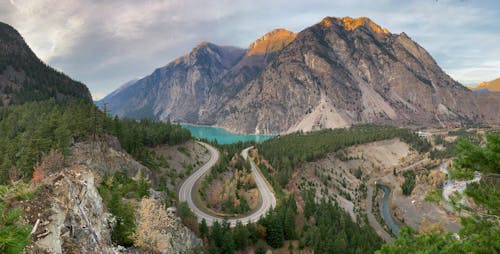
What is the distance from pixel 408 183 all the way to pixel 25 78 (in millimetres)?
166804

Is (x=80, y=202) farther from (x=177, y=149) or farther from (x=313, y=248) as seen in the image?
(x=177, y=149)

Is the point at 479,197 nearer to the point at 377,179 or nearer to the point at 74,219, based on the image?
the point at 74,219

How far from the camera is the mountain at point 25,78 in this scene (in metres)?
110

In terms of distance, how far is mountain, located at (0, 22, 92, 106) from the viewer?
10969 centimetres

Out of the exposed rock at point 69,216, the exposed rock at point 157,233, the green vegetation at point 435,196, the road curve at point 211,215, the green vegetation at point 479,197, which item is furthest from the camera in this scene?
the road curve at point 211,215

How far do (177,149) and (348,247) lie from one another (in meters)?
53.1

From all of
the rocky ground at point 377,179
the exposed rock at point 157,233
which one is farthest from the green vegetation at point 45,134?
the rocky ground at point 377,179

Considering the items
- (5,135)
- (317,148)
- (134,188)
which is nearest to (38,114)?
(5,135)

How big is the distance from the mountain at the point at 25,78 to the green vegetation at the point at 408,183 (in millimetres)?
140066

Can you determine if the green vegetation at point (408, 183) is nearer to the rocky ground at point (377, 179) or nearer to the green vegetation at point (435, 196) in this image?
the rocky ground at point (377, 179)

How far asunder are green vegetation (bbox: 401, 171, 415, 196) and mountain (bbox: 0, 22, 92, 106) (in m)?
140

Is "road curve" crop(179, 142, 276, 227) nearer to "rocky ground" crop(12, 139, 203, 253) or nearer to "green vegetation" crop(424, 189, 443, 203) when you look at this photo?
"rocky ground" crop(12, 139, 203, 253)

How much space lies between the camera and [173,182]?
6328 centimetres

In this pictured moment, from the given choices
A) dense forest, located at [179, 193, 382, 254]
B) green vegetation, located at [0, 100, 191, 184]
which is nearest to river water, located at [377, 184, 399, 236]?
dense forest, located at [179, 193, 382, 254]
